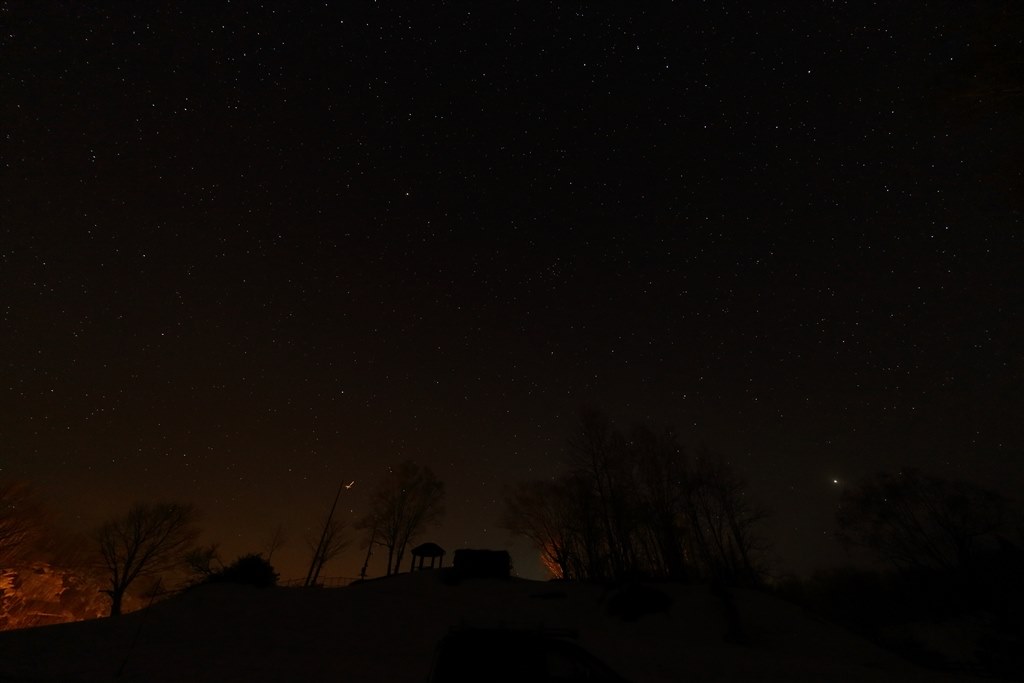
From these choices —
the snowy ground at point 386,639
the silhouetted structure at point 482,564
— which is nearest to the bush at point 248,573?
the snowy ground at point 386,639

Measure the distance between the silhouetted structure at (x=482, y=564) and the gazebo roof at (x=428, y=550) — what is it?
4.38m

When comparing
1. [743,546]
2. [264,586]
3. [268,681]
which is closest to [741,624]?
[743,546]

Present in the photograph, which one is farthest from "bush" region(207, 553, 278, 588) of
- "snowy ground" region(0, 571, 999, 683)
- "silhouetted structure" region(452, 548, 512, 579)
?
"silhouetted structure" region(452, 548, 512, 579)

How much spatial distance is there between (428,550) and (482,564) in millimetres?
7446

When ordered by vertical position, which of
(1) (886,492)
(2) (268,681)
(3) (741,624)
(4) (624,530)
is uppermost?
(1) (886,492)

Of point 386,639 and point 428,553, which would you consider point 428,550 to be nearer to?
point 428,553

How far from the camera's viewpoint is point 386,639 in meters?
20.1

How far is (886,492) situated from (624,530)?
83.5 ft

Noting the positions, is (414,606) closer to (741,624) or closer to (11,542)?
(741,624)

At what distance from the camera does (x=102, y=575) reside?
36656mm

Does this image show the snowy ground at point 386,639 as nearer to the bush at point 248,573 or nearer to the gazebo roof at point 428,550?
the bush at point 248,573

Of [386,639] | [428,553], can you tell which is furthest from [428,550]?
[386,639]

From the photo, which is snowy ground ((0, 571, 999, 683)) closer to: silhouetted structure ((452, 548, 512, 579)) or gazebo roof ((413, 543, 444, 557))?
silhouetted structure ((452, 548, 512, 579))

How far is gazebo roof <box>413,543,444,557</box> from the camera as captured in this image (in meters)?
42.1
